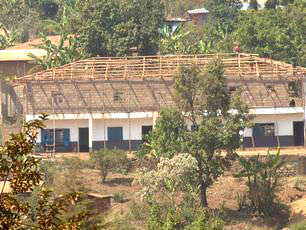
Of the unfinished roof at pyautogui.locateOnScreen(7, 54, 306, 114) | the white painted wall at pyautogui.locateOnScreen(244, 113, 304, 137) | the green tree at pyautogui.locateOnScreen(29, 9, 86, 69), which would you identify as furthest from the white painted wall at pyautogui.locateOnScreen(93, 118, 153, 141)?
the green tree at pyautogui.locateOnScreen(29, 9, 86, 69)

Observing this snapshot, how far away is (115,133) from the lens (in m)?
46.8

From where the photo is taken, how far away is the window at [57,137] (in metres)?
46.7

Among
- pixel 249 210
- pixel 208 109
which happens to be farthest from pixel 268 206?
pixel 208 109

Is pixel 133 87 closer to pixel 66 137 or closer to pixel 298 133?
pixel 66 137

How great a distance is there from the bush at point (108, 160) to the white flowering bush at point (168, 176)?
445 cm

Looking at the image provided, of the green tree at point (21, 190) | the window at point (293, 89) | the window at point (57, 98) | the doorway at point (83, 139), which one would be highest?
the window at point (293, 89)

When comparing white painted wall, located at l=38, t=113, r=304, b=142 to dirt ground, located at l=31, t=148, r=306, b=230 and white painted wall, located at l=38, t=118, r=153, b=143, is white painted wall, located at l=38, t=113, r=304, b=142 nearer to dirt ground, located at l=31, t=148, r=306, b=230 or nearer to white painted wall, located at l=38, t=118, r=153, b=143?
white painted wall, located at l=38, t=118, r=153, b=143

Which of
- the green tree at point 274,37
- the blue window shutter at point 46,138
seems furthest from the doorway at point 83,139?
the green tree at point 274,37

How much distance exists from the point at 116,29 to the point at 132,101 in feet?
23.2

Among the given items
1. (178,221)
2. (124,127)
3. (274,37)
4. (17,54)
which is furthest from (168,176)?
(17,54)

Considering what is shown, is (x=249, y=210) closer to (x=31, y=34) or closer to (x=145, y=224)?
(x=145, y=224)

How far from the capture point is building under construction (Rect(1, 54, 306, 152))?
4612cm

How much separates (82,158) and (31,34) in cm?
2918

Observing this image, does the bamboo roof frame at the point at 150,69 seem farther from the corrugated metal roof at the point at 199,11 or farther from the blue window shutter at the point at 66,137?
the corrugated metal roof at the point at 199,11
